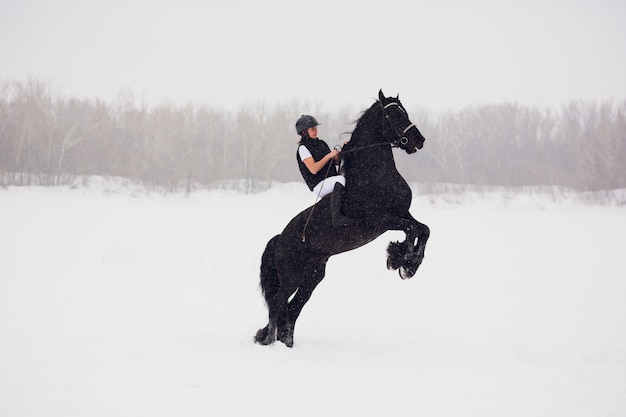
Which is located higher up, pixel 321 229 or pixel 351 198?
pixel 351 198

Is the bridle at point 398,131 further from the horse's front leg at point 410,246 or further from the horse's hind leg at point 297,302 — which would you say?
the horse's hind leg at point 297,302

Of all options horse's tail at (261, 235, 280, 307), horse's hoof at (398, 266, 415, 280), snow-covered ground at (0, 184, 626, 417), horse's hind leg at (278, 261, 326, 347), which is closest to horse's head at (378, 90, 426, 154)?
horse's hoof at (398, 266, 415, 280)

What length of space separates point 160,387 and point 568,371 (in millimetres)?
4411

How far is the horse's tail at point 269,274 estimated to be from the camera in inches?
275

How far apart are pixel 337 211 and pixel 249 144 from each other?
54040 millimetres

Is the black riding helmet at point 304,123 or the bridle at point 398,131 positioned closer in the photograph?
the bridle at point 398,131

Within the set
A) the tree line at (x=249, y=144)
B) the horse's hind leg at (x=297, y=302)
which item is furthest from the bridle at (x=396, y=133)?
the tree line at (x=249, y=144)

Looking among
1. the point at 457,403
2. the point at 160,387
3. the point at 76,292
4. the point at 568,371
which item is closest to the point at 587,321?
the point at 568,371

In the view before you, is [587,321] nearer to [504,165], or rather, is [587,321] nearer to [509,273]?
[509,273]

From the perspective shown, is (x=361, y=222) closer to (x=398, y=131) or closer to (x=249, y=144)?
(x=398, y=131)

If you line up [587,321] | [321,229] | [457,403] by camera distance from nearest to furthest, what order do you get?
[457,403]
[321,229]
[587,321]

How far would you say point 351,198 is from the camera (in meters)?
6.02

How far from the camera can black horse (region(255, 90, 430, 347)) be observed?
5.73 meters

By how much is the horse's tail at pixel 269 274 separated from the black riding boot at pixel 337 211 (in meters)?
1.25
